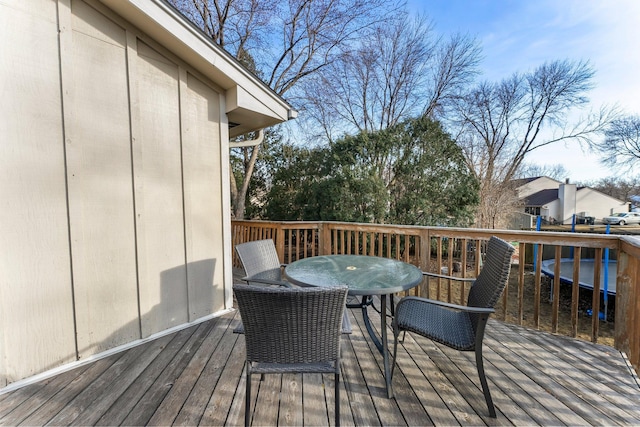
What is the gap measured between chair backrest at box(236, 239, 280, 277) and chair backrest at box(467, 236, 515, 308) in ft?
5.91

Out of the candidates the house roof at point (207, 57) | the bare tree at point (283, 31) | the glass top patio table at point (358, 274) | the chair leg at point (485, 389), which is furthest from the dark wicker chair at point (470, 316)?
the bare tree at point (283, 31)

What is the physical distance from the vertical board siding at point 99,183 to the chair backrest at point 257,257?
91 cm

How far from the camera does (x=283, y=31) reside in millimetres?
7621

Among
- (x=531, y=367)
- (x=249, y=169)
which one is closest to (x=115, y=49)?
(x=531, y=367)

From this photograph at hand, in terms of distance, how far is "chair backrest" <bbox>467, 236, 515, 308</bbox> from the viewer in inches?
64.8

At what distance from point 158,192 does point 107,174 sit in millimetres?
395

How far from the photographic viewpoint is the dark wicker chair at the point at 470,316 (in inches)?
63.0

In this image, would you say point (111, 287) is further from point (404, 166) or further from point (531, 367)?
point (404, 166)

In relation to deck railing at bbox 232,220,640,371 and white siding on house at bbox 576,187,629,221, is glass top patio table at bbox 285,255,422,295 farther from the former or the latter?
white siding on house at bbox 576,187,629,221

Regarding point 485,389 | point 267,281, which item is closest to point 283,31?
point 267,281

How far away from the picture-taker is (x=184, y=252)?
2.69m

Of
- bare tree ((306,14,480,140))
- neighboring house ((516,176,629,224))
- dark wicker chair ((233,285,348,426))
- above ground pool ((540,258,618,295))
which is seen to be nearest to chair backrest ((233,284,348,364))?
dark wicker chair ((233,285,348,426))

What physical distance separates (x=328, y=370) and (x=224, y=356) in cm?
117

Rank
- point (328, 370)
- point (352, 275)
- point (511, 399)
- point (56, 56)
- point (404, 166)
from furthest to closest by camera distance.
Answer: point (404, 166) → point (352, 275) → point (56, 56) → point (511, 399) → point (328, 370)
